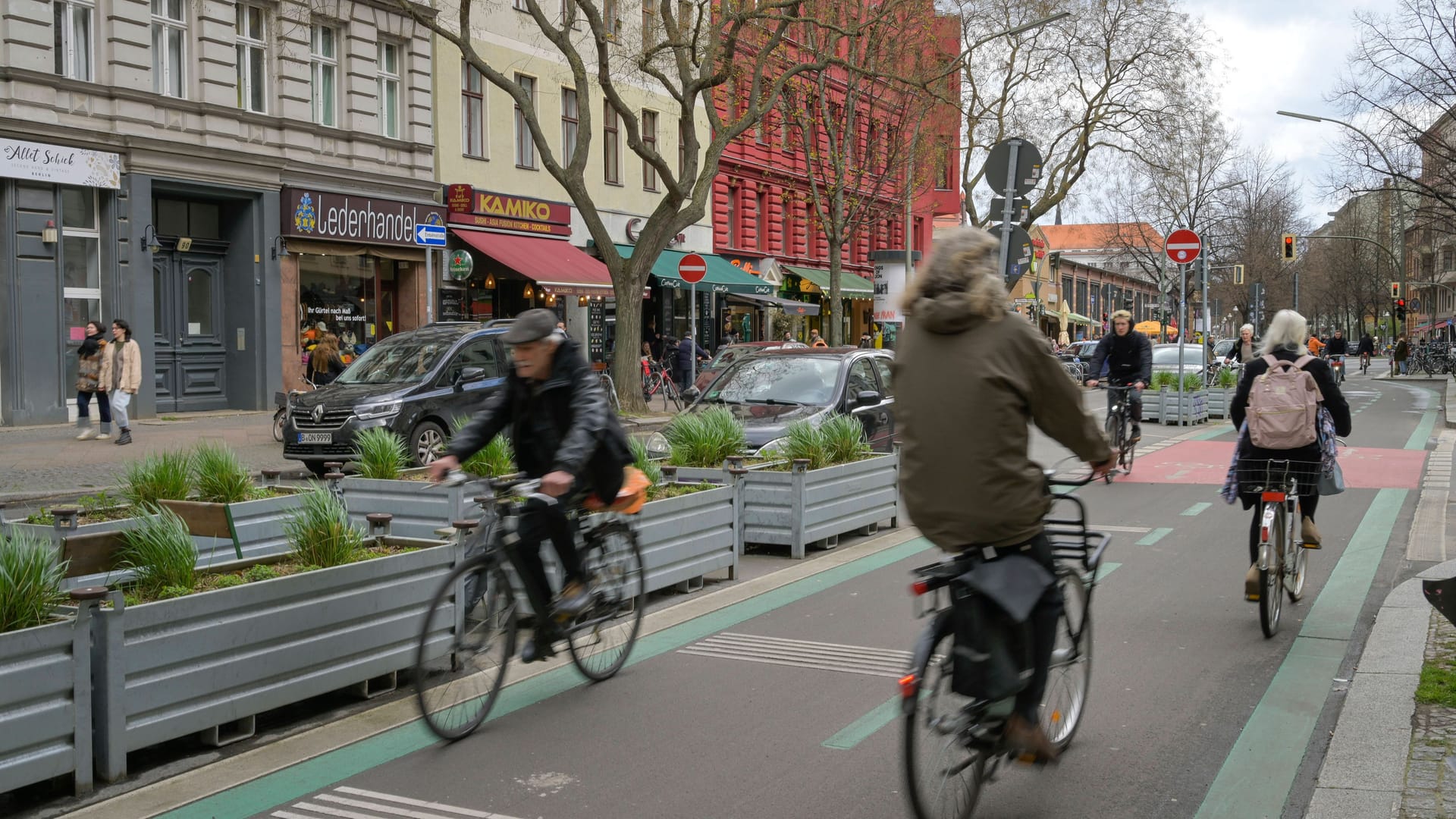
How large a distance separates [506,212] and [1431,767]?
27525 mm

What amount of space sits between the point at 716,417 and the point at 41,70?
600 inches

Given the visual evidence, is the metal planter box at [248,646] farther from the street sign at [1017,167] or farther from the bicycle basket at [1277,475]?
the street sign at [1017,167]

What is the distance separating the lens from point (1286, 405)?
7371mm

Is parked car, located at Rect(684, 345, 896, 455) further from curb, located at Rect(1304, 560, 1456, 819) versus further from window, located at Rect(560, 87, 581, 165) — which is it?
window, located at Rect(560, 87, 581, 165)

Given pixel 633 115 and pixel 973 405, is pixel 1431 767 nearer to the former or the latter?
pixel 973 405

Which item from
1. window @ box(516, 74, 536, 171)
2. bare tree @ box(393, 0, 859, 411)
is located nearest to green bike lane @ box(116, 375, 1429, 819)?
bare tree @ box(393, 0, 859, 411)

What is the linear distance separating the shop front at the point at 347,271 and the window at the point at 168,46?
2.82m

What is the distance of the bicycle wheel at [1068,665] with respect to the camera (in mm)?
4734

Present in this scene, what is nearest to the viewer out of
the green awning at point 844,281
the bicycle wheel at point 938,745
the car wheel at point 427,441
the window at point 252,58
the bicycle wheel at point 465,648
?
the bicycle wheel at point 938,745

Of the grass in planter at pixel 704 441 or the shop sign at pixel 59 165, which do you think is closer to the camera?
the grass in planter at pixel 704 441

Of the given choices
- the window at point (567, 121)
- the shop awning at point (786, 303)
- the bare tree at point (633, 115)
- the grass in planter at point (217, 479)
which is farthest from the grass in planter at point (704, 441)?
the shop awning at point (786, 303)

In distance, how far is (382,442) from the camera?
29.5ft

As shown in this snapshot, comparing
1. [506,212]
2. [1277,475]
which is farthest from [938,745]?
[506,212]

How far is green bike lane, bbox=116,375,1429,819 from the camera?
473 cm
